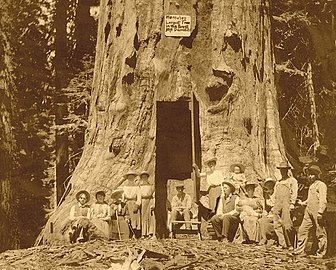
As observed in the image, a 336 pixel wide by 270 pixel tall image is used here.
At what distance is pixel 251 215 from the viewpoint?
9.44m

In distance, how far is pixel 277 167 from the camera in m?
10.3

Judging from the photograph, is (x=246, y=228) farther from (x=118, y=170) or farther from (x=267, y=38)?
(x=267, y=38)

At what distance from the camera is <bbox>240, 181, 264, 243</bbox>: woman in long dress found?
30.8 feet

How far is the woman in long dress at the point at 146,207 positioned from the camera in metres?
9.88

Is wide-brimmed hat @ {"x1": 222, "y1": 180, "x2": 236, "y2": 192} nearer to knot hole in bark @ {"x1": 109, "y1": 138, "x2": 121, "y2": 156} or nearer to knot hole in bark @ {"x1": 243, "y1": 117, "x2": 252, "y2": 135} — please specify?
knot hole in bark @ {"x1": 243, "y1": 117, "x2": 252, "y2": 135}

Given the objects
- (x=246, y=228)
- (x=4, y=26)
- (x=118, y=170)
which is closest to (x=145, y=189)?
(x=118, y=170)

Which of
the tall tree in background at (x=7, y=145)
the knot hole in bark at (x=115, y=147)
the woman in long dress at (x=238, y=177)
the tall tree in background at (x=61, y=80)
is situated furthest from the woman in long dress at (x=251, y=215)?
the tall tree in background at (x=61, y=80)

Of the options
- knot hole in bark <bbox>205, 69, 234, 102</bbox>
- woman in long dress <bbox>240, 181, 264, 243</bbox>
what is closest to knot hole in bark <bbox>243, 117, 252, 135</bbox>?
knot hole in bark <bbox>205, 69, 234, 102</bbox>

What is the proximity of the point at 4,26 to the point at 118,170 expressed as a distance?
5131mm

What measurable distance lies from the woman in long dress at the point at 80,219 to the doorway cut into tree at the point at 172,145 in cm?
85

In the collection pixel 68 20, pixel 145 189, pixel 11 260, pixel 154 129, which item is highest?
pixel 68 20

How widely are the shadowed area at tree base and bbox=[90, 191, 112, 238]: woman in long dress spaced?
1.24 feet

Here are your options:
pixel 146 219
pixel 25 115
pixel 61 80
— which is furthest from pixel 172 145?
pixel 61 80

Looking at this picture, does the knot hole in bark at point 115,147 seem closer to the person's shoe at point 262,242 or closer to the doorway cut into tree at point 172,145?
the doorway cut into tree at point 172,145
